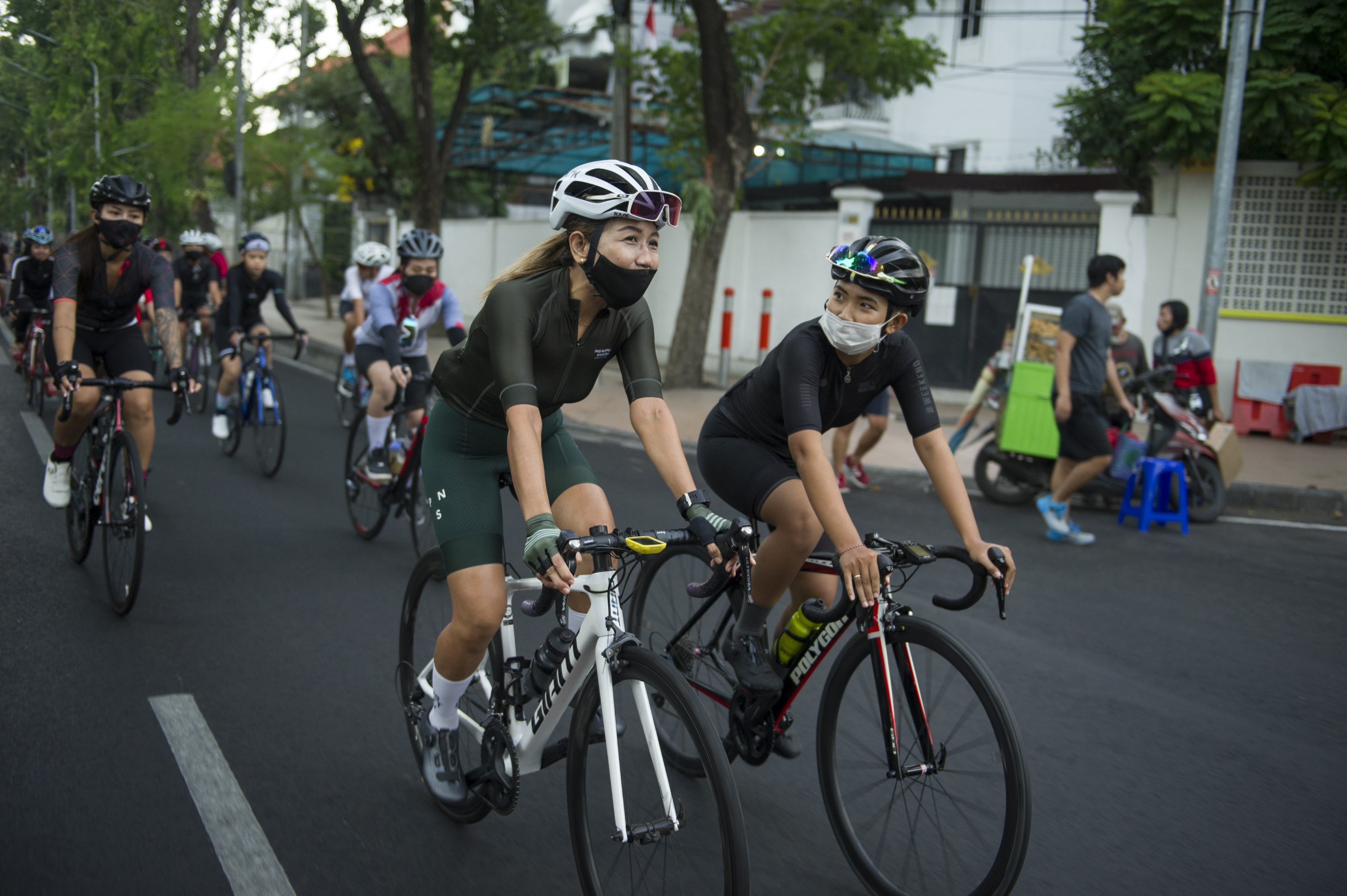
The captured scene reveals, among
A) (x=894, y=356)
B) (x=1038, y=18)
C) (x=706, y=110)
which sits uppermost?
(x=1038, y=18)

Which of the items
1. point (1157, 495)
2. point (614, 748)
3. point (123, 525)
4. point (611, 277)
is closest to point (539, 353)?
point (611, 277)

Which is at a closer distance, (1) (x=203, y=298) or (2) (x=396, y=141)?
(1) (x=203, y=298)

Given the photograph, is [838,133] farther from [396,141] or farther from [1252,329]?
[1252,329]

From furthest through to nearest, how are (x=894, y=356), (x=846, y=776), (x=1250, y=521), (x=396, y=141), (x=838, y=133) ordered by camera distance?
(x=838, y=133) < (x=396, y=141) < (x=1250, y=521) < (x=894, y=356) < (x=846, y=776)

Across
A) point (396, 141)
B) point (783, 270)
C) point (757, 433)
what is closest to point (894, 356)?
point (757, 433)

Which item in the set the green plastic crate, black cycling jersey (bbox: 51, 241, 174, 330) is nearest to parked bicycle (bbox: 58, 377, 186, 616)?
black cycling jersey (bbox: 51, 241, 174, 330)

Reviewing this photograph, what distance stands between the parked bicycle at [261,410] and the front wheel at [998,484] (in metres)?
5.65

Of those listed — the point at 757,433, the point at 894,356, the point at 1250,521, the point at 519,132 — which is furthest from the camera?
the point at 519,132

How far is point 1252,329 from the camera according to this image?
1427 centimetres

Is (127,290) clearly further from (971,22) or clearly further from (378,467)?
(971,22)

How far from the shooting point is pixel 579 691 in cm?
295

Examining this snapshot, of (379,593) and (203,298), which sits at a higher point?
(203,298)

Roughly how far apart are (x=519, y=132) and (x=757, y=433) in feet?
72.8

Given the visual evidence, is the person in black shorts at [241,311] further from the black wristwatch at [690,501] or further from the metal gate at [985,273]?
the metal gate at [985,273]
